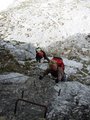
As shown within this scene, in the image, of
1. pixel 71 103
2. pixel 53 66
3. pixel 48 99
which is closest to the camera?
pixel 71 103

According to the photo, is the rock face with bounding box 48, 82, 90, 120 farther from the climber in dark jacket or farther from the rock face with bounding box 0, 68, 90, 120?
the climber in dark jacket

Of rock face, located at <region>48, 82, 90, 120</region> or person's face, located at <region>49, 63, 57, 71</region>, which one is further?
person's face, located at <region>49, 63, 57, 71</region>

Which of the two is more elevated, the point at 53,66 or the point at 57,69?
the point at 53,66

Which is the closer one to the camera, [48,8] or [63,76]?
[63,76]

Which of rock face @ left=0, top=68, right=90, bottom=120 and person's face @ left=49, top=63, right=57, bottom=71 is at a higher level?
person's face @ left=49, top=63, right=57, bottom=71

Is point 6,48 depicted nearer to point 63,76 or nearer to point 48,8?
point 63,76

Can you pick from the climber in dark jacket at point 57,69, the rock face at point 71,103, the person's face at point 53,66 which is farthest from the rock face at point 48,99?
the person's face at point 53,66

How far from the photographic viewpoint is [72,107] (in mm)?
9453

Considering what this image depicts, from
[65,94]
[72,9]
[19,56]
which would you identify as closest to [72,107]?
[65,94]

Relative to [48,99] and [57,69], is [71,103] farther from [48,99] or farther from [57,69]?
[57,69]

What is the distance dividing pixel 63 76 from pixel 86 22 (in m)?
48.8

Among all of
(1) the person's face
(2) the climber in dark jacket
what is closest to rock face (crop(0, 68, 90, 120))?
(2) the climber in dark jacket

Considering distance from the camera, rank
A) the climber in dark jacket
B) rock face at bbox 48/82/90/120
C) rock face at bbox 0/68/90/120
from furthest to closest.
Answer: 1. the climber in dark jacket
2. rock face at bbox 48/82/90/120
3. rock face at bbox 0/68/90/120

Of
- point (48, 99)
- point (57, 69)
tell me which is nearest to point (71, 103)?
point (48, 99)
